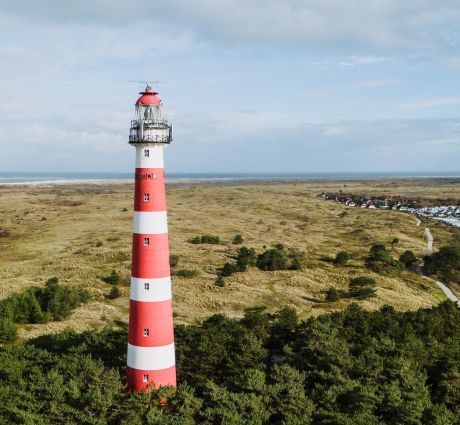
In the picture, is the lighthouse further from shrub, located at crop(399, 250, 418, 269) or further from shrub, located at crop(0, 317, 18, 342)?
shrub, located at crop(399, 250, 418, 269)

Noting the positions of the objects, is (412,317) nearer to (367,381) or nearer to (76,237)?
(367,381)

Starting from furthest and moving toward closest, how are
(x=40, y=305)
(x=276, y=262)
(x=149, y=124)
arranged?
(x=276, y=262)
(x=40, y=305)
(x=149, y=124)

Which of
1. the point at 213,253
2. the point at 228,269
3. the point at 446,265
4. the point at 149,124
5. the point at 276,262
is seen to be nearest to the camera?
the point at 149,124

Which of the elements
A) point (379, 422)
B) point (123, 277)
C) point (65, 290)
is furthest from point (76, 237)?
point (379, 422)

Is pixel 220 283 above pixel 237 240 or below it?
below

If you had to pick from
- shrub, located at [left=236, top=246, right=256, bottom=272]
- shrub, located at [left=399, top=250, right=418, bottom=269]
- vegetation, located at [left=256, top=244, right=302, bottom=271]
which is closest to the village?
shrub, located at [left=399, top=250, right=418, bottom=269]

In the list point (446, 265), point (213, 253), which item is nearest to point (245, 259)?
point (213, 253)

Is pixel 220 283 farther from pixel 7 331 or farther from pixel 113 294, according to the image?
pixel 7 331

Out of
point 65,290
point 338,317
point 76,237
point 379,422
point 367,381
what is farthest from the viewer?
point 76,237
